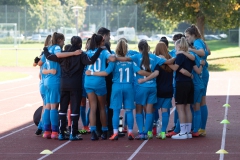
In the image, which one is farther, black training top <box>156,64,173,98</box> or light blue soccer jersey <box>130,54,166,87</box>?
black training top <box>156,64,173,98</box>

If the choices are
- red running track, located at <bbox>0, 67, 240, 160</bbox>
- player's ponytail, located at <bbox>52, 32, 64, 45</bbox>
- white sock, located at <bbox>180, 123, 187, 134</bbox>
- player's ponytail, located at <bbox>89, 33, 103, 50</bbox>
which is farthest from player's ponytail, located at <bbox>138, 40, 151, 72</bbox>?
player's ponytail, located at <bbox>52, 32, 64, 45</bbox>

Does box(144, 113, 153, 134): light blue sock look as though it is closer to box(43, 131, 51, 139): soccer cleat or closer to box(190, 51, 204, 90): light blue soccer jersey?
box(190, 51, 204, 90): light blue soccer jersey

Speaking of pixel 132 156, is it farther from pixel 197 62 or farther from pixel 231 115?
pixel 231 115

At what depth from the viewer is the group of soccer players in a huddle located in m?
11.2

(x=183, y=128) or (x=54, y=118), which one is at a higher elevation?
(x=54, y=118)

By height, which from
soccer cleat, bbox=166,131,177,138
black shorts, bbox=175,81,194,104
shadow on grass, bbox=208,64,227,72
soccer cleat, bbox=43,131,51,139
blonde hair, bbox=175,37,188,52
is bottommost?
shadow on grass, bbox=208,64,227,72

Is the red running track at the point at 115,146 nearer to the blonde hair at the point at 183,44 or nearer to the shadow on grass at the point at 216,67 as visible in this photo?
the blonde hair at the point at 183,44

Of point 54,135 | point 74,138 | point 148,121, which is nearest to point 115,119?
point 148,121

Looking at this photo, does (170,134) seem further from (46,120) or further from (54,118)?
(46,120)

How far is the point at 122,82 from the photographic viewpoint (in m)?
11.2

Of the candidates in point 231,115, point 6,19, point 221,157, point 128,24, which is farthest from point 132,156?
point 6,19

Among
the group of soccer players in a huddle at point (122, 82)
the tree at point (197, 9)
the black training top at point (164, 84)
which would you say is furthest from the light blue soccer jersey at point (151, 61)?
the tree at point (197, 9)

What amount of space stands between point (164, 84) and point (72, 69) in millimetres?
1719

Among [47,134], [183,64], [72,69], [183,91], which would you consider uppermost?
[183,64]
